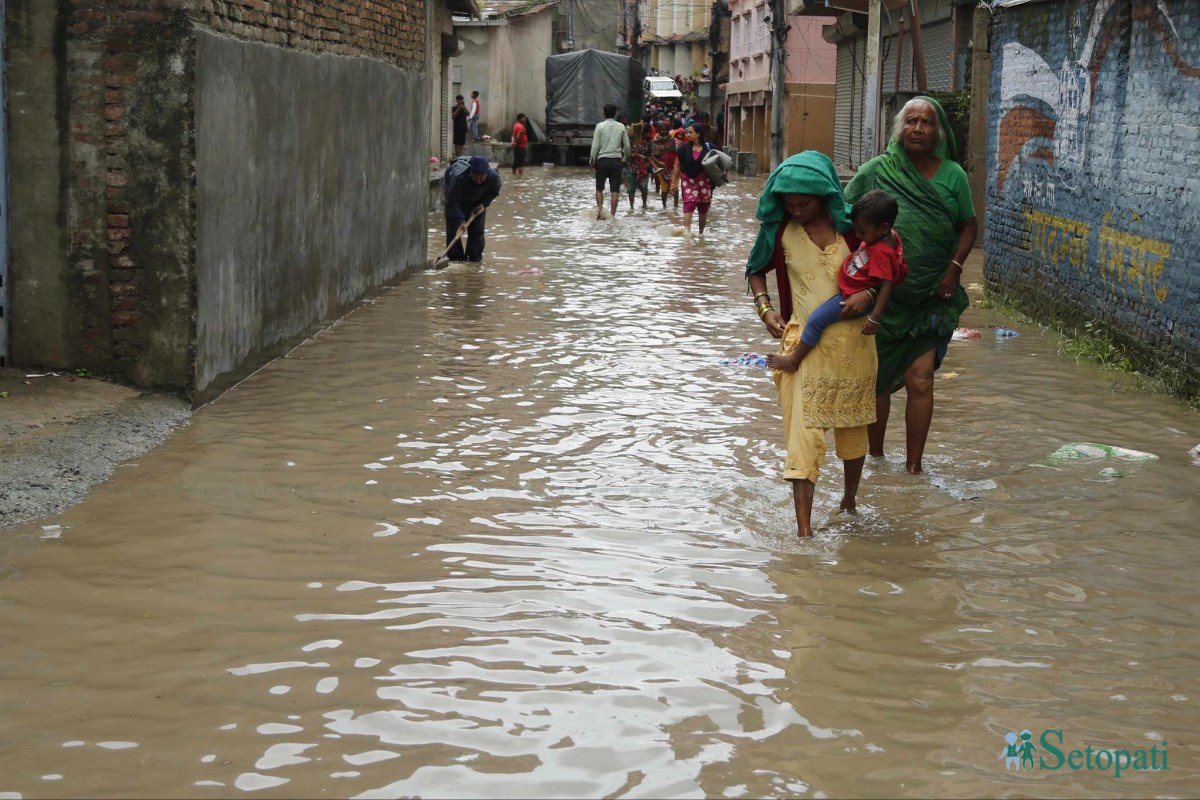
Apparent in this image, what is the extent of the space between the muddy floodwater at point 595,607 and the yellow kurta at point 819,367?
380mm

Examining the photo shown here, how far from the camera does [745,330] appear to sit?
11.1 meters

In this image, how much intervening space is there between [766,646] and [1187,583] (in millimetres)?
1686

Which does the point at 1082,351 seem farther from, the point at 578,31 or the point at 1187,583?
the point at 578,31

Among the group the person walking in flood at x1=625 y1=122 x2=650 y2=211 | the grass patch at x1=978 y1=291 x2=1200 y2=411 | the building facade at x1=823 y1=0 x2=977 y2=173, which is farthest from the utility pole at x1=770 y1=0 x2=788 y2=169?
the grass patch at x1=978 y1=291 x2=1200 y2=411

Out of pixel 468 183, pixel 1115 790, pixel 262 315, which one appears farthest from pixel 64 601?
pixel 468 183

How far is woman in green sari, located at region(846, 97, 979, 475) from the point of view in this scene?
650 centimetres

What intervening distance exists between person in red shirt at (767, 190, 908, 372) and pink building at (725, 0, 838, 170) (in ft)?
92.4

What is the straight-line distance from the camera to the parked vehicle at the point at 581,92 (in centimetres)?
4150

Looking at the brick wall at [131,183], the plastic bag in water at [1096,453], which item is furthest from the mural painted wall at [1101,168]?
the brick wall at [131,183]

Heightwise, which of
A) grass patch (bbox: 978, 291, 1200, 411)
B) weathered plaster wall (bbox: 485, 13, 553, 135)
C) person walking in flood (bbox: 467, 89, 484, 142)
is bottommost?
grass patch (bbox: 978, 291, 1200, 411)

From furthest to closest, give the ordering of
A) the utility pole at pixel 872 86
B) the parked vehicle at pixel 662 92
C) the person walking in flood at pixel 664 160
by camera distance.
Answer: the parked vehicle at pixel 662 92 < the utility pole at pixel 872 86 < the person walking in flood at pixel 664 160

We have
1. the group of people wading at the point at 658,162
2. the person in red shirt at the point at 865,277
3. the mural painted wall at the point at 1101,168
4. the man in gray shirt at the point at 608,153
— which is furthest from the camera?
the man in gray shirt at the point at 608,153

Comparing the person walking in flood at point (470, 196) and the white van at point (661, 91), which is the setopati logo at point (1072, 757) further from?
the white van at point (661, 91)

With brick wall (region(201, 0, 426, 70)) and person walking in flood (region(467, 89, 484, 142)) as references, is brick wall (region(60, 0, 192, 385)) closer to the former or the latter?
brick wall (region(201, 0, 426, 70))
